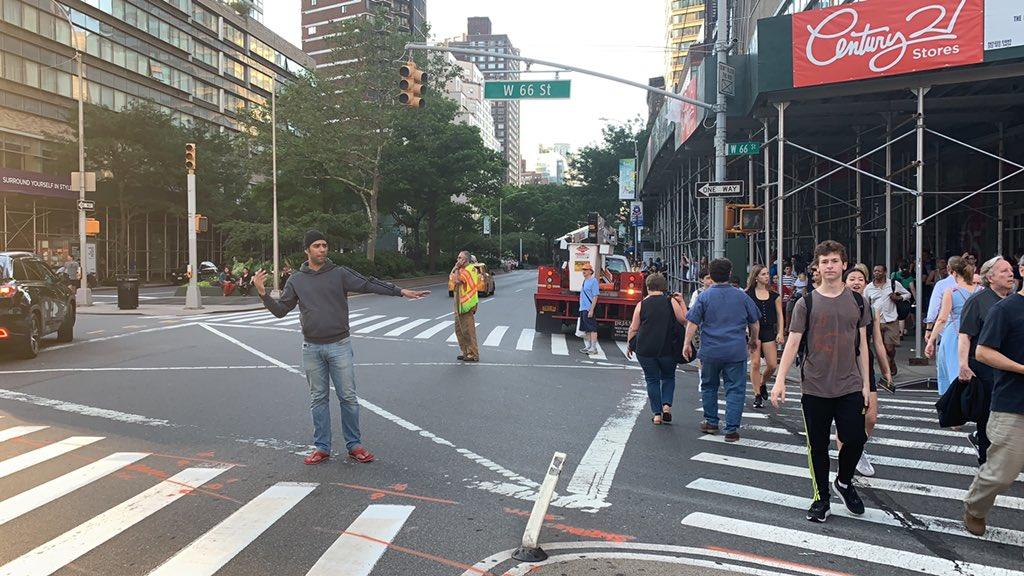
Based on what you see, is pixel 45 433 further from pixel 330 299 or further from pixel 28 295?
pixel 28 295

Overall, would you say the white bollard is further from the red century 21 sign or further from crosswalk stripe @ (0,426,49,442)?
the red century 21 sign

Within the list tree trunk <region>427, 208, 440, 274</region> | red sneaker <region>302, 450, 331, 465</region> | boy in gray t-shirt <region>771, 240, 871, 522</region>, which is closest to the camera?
boy in gray t-shirt <region>771, 240, 871, 522</region>

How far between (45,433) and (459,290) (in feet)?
22.9

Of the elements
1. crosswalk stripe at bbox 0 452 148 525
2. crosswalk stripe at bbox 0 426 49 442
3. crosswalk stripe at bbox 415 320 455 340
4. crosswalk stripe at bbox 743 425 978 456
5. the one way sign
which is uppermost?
the one way sign

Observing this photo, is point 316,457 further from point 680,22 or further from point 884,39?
point 680,22

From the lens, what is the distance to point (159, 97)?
192ft

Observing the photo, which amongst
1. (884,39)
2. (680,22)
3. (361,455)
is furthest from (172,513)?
(680,22)

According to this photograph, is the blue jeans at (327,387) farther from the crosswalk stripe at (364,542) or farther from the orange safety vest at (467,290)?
the orange safety vest at (467,290)

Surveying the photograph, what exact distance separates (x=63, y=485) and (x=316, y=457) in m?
1.93

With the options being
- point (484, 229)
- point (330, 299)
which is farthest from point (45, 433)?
point (484, 229)

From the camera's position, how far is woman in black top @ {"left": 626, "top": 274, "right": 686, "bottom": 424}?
8.34m

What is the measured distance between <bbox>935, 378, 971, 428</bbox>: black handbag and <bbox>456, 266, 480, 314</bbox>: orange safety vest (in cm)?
822

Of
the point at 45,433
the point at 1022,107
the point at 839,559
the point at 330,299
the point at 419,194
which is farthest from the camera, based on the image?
the point at 419,194

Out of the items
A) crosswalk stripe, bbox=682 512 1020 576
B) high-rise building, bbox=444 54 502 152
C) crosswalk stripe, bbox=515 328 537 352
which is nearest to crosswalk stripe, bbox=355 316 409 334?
crosswalk stripe, bbox=515 328 537 352
